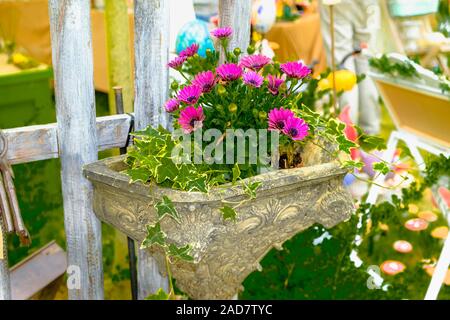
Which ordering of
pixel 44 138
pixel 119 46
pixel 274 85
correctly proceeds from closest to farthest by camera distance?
pixel 274 85, pixel 44 138, pixel 119 46

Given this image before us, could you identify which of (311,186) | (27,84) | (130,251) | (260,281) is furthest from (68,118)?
(27,84)

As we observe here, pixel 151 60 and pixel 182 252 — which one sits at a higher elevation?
pixel 151 60

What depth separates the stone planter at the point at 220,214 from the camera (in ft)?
4.65

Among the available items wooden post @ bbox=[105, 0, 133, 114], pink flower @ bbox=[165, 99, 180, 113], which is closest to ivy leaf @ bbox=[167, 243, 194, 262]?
pink flower @ bbox=[165, 99, 180, 113]

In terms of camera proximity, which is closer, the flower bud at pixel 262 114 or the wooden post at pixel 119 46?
the flower bud at pixel 262 114

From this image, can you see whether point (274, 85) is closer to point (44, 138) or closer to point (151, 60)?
point (151, 60)

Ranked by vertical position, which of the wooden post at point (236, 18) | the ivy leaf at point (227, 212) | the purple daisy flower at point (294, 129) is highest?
the wooden post at point (236, 18)

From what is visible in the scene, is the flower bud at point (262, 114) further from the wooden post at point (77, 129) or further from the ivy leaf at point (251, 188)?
the wooden post at point (77, 129)

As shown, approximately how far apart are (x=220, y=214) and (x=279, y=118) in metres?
0.24

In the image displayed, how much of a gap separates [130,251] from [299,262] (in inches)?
23.3

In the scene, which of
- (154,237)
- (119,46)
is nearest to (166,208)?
(154,237)

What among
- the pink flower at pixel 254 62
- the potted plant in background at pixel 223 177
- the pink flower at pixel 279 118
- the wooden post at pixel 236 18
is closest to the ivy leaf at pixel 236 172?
the potted plant in background at pixel 223 177

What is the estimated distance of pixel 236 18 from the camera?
5.92 ft
